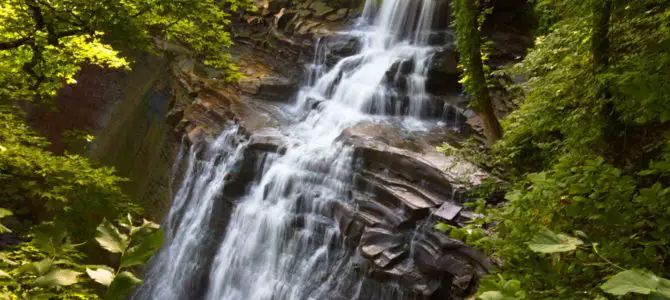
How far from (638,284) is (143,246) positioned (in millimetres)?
1596

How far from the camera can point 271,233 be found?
10.3 m

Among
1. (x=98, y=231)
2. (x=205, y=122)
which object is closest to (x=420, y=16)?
(x=205, y=122)

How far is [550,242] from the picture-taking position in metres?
1.64

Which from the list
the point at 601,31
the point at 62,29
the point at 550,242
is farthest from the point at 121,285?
the point at 62,29

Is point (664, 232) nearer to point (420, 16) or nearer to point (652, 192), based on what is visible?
point (652, 192)

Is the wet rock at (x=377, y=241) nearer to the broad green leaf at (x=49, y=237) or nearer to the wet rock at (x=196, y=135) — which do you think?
the broad green leaf at (x=49, y=237)

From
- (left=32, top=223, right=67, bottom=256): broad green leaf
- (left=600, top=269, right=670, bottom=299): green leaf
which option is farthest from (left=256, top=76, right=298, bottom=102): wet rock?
(left=600, top=269, right=670, bottom=299): green leaf

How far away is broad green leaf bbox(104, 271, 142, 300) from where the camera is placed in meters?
1.26

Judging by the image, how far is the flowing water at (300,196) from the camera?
9.37m

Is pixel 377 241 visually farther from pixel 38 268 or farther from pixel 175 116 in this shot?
pixel 175 116

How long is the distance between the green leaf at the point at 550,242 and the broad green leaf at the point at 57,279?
1.63 meters

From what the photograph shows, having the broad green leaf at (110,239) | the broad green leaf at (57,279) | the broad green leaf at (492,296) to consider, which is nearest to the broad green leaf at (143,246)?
the broad green leaf at (110,239)

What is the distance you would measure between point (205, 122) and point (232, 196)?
3467mm

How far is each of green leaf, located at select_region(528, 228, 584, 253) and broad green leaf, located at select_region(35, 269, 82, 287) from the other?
1.63 m
